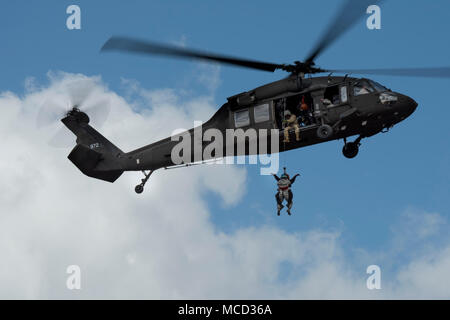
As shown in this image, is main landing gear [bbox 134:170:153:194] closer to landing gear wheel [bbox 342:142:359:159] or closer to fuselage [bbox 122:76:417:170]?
fuselage [bbox 122:76:417:170]

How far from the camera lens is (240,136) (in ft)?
99.6

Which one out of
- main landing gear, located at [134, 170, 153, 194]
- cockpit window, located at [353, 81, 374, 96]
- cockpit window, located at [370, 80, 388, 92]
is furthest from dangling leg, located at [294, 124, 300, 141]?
main landing gear, located at [134, 170, 153, 194]

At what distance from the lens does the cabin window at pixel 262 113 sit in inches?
1180

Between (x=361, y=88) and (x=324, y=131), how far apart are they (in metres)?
2.50

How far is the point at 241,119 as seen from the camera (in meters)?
30.5

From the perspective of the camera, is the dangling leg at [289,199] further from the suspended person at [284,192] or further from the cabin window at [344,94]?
the cabin window at [344,94]

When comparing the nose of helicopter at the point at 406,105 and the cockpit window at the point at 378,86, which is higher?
the cockpit window at the point at 378,86

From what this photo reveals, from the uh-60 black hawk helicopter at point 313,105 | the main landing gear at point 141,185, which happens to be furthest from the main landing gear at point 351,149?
the main landing gear at point 141,185

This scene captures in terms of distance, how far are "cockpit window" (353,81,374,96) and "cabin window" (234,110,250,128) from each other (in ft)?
15.8

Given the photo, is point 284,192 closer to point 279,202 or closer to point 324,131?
point 279,202

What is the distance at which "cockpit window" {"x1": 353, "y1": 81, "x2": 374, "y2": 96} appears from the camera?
2911 cm

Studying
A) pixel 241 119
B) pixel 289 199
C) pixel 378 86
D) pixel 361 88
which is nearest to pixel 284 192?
pixel 289 199

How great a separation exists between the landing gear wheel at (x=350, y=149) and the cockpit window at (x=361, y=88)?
8.54ft
